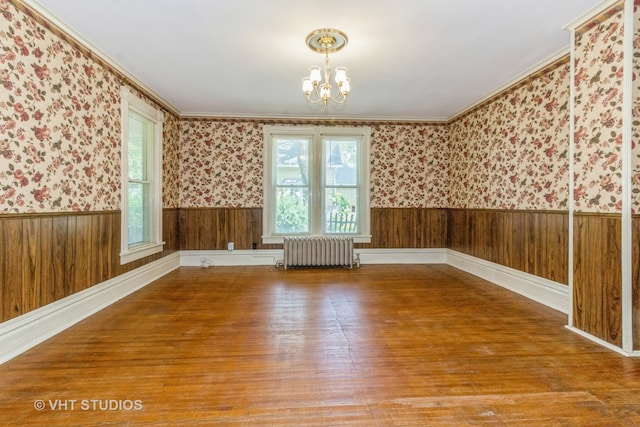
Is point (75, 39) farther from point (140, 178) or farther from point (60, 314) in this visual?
point (60, 314)

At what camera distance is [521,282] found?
4.03m

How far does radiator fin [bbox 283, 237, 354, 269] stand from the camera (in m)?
5.53

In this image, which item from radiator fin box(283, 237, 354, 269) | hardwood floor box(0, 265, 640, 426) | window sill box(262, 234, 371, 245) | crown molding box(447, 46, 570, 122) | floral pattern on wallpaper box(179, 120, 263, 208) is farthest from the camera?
window sill box(262, 234, 371, 245)

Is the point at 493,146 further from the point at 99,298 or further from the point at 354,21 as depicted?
the point at 99,298

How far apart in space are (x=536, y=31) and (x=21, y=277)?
4.73 metres

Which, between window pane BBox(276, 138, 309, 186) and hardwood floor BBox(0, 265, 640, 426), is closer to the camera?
hardwood floor BBox(0, 265, 640, 426)

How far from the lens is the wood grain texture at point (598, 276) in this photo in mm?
2441

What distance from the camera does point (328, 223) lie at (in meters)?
5.97

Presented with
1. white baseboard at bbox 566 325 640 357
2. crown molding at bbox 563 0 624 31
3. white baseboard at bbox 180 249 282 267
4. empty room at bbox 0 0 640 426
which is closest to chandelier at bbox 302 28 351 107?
empty room at bbox 0 0 640 426

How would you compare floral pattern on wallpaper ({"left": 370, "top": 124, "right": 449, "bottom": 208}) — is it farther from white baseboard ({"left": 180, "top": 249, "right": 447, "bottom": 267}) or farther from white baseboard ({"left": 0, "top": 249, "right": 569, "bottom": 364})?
white baseboard ({"left": 0, "top": 249, "right": 569, "bottom": 364})

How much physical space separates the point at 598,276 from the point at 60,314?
14.7ft

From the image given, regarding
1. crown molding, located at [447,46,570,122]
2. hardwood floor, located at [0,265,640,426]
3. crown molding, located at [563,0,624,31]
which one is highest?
crown molding, located at [447,46,570,122]

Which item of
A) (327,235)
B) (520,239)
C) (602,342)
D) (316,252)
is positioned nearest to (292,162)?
(327,235)

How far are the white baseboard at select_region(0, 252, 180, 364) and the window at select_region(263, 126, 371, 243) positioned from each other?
7.75 ft
